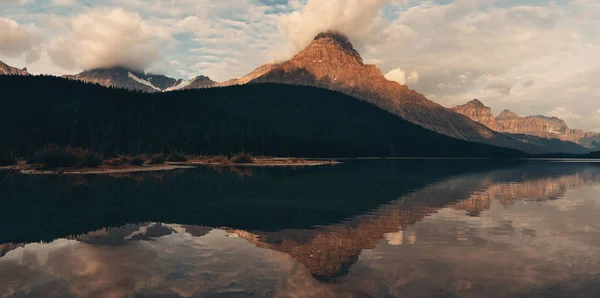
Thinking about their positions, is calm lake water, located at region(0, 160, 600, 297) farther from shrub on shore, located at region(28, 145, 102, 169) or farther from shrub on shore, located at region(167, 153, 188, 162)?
shrub on shore, located at region(167, 153, 188, 162)

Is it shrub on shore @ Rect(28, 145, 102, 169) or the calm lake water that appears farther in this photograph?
shrub on shore @ Rect(28, 145, 102, 169)

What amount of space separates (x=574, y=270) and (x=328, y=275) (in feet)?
44.1

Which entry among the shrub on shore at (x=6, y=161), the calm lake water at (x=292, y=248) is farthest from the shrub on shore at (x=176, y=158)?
the calm lake water at (x=292, y=248)

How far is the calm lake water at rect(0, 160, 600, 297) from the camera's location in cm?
1800

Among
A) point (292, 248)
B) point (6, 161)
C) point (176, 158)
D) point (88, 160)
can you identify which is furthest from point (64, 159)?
point (292, 248)

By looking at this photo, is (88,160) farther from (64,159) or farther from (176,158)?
(176,158)

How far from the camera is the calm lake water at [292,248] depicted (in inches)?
709

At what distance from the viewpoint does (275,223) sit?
34.5 meters

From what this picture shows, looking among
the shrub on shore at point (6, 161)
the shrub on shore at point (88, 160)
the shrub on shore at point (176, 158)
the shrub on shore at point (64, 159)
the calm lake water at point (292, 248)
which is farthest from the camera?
the shrub on shore at point (176, 158)

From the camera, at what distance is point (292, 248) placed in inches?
997

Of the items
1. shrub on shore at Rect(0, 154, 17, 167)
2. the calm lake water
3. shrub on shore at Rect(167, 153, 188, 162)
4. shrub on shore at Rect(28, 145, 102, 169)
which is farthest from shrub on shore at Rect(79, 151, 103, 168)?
shrub on shore at Rect(167, 153, 188, 162)

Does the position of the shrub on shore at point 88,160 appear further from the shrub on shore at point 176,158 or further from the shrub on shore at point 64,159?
the shrub on shore at point 176,158

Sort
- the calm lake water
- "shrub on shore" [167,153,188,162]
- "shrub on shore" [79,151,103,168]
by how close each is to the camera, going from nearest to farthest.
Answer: the calm lake water < "shrub on shore" [79,151,103,168] < "shrub on shore" [167,153,188,162]

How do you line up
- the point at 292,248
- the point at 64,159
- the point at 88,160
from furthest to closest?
1. the point at 88,160
2. the point at 64,159
3. the point at 292,248
